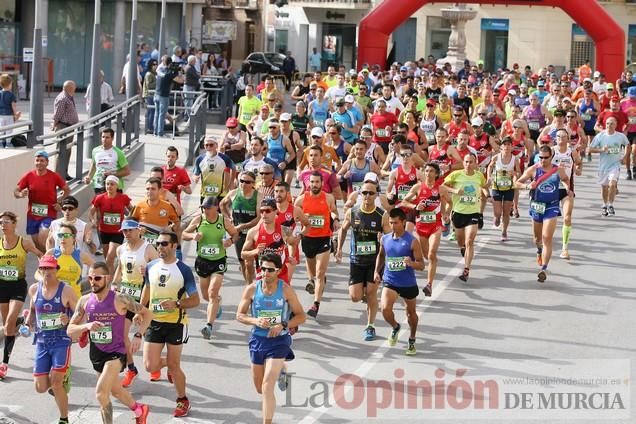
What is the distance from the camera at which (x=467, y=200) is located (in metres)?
18.1

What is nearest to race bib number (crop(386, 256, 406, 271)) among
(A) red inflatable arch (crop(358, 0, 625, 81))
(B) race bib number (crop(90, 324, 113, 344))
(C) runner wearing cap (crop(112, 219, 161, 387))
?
(C) runner wearing cap (crop(112, 219, 161, 387))

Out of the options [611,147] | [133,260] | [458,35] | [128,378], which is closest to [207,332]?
[133,260]

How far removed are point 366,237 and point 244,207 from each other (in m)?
1.77

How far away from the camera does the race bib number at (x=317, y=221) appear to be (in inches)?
634

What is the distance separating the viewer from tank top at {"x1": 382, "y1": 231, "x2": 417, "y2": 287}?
14156 millimetres

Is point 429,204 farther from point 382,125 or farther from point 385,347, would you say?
point 382,125

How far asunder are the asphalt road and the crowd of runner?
12.2 inches

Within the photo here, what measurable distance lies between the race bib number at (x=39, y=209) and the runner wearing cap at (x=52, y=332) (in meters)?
4.34

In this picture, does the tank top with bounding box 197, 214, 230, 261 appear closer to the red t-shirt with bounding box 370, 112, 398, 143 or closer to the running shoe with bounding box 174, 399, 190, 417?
the running shoe with bounding box 174, 399, 190, 417

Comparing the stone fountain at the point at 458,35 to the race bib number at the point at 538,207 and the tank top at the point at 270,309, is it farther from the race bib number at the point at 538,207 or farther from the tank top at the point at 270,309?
the tank top at the point at 270,309

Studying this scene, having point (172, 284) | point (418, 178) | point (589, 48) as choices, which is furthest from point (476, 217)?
point (589, 48)

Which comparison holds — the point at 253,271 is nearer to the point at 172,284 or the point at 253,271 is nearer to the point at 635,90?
the point at 172,284

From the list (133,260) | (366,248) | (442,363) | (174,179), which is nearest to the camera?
(133,260)

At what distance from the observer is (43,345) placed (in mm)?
11742
